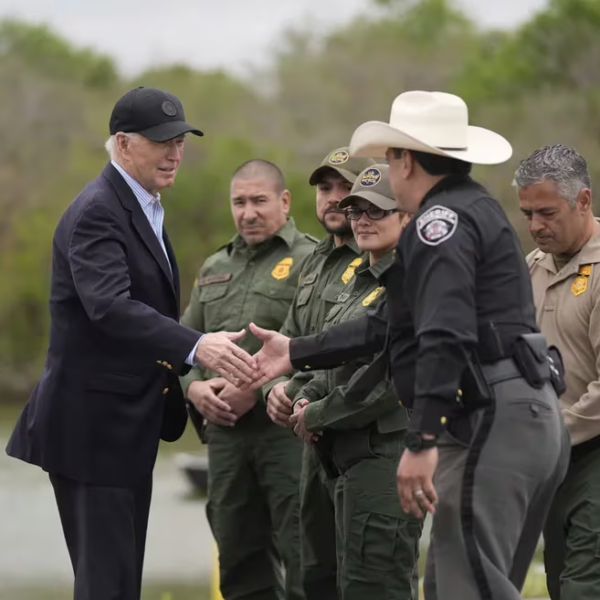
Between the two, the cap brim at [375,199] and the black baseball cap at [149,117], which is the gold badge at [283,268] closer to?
the cap brim at [375,199]

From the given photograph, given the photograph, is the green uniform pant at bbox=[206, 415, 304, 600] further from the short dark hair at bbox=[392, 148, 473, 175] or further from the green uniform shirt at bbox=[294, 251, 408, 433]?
the short dark hair at bbox=[392, 148, 473, 175]

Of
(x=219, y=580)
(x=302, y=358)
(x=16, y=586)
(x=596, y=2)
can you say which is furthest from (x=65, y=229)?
(x=596, y=2)

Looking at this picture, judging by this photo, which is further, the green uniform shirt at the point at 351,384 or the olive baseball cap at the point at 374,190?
the olive baseball cap at the point at 374,190

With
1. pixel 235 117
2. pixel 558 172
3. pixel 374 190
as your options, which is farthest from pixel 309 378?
pixel 235 117

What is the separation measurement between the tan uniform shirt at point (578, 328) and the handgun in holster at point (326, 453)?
0.95 meters

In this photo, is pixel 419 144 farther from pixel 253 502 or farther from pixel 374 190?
pixel 253 502

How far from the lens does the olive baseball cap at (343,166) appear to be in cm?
569

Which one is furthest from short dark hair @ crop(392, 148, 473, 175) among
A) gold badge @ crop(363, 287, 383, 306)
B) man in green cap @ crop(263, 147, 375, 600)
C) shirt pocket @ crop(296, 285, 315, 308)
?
shirt pocket @ crop(296, 285, 315, 308)

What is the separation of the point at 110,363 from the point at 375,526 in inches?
47.4

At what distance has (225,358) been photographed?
478 cm

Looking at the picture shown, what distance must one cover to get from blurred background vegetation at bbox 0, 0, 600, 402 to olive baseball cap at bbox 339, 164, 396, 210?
44.3ft

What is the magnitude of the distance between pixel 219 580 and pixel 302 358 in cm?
211

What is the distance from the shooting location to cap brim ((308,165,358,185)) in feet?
18.6

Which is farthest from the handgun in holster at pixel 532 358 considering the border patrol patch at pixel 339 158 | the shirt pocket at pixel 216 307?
the shirt pocket at pixel 216 307
